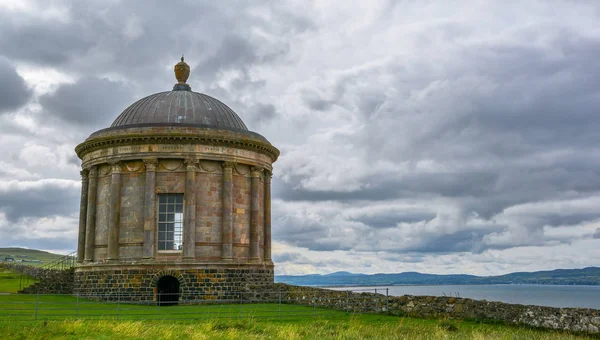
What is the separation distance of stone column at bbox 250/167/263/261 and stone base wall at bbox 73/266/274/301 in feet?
5.20

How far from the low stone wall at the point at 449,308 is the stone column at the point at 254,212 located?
337cm

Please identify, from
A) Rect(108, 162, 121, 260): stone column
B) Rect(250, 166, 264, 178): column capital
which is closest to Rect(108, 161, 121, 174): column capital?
Rect(108, 162, 121, 260): stone column

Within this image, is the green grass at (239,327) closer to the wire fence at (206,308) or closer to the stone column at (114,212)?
the wire fence at (206,308)

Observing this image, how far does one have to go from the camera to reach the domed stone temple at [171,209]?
31.7 meters

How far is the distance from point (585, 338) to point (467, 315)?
16.9 ft

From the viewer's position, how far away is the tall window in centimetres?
3234

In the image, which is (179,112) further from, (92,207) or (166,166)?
(92,207)

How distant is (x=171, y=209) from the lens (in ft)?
107

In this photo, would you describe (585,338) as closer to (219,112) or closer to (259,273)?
(259,273)

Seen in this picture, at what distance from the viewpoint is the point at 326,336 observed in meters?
17.8

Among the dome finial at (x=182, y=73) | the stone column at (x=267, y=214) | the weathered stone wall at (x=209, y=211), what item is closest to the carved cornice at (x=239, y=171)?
the weathered stone wall at (x=209, y=211)

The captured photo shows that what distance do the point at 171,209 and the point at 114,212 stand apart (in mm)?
2961

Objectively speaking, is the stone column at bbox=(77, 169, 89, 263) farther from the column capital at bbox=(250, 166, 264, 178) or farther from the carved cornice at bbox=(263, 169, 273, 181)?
the carved cornice at bbox=(263, 169, 273, 181)

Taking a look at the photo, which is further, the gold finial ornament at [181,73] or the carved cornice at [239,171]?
the gold finial ornament at [181,73]
